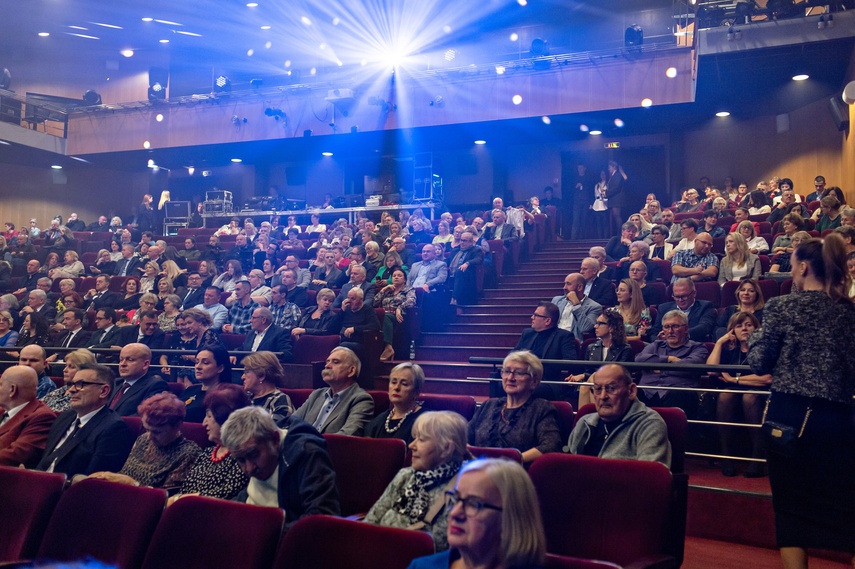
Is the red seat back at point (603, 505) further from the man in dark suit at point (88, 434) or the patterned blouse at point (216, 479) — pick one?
the man in dark suit at point (88, 434)

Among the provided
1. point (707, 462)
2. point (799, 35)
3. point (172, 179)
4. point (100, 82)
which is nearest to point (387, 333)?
point (707, 462)

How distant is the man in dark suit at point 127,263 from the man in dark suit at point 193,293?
6.65 ft

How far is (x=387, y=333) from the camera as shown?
17.2 feet

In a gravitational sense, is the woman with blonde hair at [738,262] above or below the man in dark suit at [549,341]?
above

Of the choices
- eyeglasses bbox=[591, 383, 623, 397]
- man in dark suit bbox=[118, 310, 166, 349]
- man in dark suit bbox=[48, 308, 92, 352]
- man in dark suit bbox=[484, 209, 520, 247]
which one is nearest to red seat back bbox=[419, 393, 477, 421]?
eyeglasses bbox=[591, 383, 623, 397]

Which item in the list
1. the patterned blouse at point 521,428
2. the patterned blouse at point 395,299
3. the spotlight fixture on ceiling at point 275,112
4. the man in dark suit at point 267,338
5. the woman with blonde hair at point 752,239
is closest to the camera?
the patterned blouse at point 521,428

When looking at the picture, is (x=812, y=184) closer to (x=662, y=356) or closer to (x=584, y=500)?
Result: (x=662, y=356)

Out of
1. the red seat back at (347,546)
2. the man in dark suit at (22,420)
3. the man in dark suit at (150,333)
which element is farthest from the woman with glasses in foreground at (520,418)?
the man in dark suit at (150,333)

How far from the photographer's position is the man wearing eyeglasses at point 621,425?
7.84 ft

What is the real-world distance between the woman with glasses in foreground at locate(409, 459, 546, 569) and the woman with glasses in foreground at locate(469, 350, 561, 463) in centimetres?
149

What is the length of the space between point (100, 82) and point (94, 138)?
2483 millimetres

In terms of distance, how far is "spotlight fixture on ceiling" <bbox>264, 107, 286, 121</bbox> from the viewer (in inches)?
462

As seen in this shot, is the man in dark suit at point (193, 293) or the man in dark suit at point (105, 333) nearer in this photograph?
the man in dark suit at point (105, 333)

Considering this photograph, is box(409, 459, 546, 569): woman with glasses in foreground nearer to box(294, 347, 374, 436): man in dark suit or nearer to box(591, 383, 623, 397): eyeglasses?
box(591, 383, 623, 397): eyeglasses
